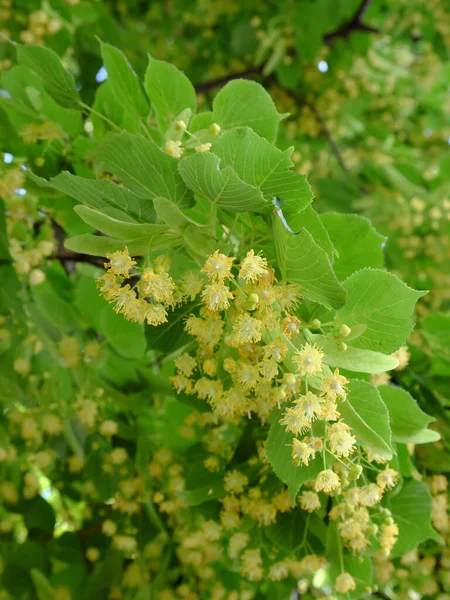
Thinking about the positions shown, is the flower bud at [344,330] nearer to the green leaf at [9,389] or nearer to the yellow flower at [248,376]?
the yellow flower at [248,376]

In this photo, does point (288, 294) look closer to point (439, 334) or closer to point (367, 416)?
point (367, 416)

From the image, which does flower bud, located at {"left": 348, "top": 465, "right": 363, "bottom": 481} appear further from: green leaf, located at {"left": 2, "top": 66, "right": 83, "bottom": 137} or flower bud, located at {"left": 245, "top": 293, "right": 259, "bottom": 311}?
green leaf, located at {"left": 2, "top": 66, "right": 83, "bottom": 137}

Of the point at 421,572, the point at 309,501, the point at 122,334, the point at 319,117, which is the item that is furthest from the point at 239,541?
the point at 319,117

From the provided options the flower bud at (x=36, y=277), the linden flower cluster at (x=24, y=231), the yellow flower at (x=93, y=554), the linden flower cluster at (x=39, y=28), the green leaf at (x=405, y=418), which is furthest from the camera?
the linden flower cluster at (x=39, y=28)

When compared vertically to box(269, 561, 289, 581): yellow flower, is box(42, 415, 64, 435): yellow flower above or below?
below

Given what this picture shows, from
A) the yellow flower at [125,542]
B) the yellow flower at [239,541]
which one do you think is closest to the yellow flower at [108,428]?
the yellow flower at [125,542]

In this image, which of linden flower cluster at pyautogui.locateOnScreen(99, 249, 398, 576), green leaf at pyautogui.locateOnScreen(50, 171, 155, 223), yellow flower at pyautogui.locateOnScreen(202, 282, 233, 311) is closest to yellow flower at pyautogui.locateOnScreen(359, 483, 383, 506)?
linden flower cluster at pyautogui.locateOnScreen(99, 249, 398, 576)
